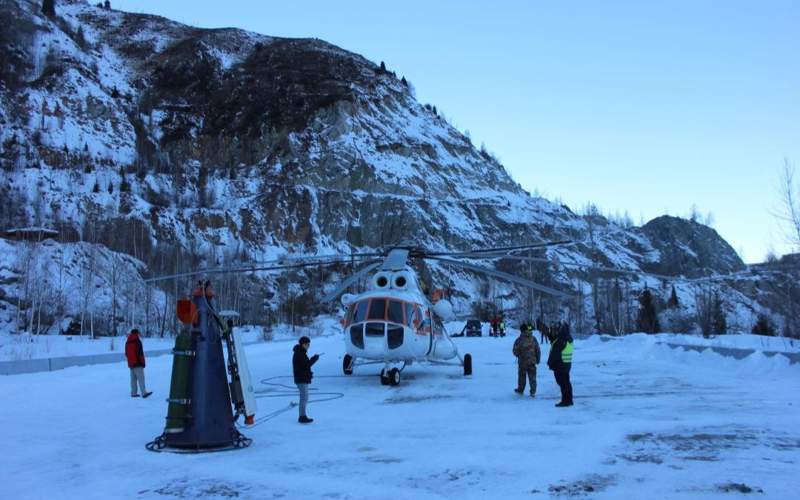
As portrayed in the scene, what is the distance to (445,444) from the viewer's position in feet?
26.7

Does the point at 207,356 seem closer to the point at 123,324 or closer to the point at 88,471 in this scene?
the point at 88,471

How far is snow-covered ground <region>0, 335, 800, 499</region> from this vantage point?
597 centimetres

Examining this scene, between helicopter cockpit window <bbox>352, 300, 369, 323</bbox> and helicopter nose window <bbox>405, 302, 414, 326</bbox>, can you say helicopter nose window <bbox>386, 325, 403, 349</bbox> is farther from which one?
helicopter cockpit window <bbox>352, 300, 369, 323</bbox>

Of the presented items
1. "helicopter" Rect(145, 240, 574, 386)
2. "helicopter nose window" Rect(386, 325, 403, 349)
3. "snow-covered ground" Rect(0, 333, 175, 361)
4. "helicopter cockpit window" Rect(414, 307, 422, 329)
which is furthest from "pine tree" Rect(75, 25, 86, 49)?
"helicopter nose window" Rect(386, 325, 403, 349)

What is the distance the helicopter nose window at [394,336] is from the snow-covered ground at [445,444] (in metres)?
1.17

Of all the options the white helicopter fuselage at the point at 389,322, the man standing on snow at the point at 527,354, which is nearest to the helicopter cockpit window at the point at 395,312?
the white helicopter fuselage at the point at 389,322

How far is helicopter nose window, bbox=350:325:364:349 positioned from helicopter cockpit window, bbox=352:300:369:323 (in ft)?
0.60

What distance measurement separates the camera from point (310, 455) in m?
7.64

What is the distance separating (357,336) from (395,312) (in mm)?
1181

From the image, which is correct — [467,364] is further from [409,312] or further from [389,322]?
[389,322]

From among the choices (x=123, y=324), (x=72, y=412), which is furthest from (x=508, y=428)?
(x=123, y=324)

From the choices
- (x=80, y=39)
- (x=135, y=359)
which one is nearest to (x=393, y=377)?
(x=135, y=359)

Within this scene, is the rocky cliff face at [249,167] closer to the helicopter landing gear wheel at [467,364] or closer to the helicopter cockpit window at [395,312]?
the helicopter landing gear wheel at [467,364]

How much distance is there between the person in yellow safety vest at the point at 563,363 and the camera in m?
11.5
